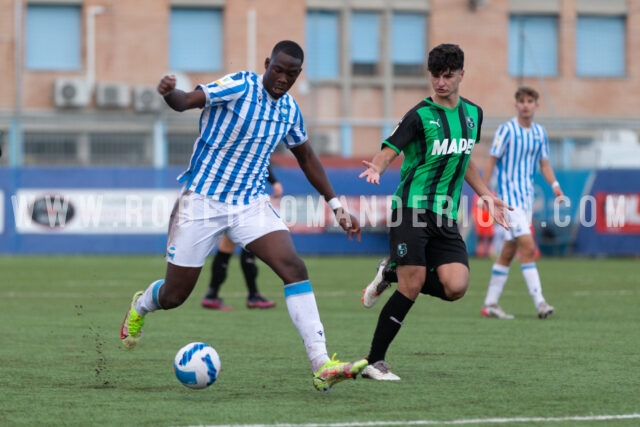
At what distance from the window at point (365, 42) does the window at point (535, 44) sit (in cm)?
447

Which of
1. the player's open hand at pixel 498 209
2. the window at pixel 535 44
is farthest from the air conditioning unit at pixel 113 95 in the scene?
the player's open hand at pixel 498 209

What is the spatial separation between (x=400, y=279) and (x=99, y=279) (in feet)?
39.9

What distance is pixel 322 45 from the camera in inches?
1569

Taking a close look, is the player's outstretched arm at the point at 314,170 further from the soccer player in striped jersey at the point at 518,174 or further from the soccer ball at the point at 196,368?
the soccer player in striped jersey at the point at 518,174

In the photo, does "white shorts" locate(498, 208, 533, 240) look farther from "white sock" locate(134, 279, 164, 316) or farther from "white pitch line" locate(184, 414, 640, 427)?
"white pitch line" locate(184, 414, 640, 427)

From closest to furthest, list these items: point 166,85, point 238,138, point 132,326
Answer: point 166,85 < point 238,138 < point 132,326

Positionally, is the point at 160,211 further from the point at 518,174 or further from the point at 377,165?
the point at 377,165


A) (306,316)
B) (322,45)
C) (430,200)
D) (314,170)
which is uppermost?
(322,45)

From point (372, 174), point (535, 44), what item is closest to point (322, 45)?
point (535, 44)

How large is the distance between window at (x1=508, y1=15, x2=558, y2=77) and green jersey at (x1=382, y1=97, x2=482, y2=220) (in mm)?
32915

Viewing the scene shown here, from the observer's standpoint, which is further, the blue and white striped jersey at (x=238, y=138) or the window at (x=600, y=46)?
the window at (x=600, y=46)

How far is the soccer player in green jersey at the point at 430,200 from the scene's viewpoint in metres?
8.50

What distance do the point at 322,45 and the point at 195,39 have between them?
4024mm

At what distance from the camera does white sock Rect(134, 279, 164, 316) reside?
861cm
